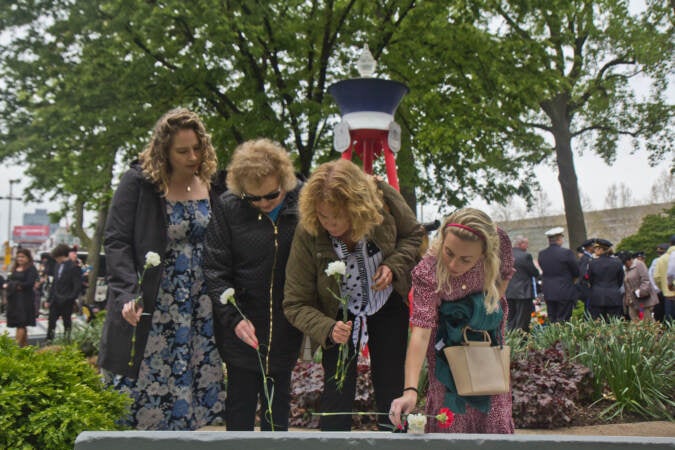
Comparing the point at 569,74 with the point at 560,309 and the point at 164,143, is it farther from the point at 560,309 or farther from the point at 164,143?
the point at 164,143

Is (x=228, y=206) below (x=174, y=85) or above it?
below

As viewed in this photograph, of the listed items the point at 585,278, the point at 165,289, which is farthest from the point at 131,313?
the point at 585,278

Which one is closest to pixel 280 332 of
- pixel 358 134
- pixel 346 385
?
pixel 346 385

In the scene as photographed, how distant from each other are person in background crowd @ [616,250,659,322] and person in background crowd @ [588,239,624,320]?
1111 millimetres

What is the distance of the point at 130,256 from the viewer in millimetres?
2791

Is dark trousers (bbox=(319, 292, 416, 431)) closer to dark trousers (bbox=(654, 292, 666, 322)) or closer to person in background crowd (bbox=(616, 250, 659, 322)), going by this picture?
person in background crowd (bbox=(616, 250, 659, 322))

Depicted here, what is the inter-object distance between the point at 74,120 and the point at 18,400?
9493 mm

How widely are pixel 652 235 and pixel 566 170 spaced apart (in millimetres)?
Result: 3017

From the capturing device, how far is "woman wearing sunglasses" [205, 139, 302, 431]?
277cm

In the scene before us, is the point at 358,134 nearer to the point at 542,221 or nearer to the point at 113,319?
the point at 113,319

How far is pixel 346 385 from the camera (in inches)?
106

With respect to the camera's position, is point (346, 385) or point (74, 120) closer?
point (346, 385)

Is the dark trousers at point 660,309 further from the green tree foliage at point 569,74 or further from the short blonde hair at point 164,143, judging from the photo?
the short blonde hair at point 164,143

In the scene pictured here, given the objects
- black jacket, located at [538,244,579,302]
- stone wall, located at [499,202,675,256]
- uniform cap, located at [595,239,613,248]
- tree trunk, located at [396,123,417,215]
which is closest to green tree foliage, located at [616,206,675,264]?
uniform cap, located at [595,239,613,248]
